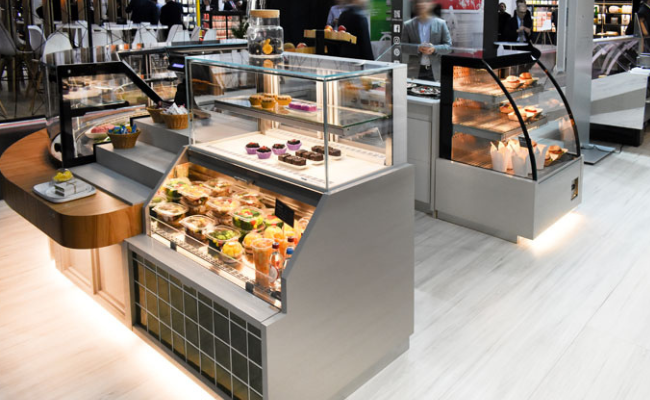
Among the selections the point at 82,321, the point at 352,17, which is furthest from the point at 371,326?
the point at 352,17

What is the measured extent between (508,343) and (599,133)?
4.77m

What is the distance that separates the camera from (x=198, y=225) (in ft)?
9.43

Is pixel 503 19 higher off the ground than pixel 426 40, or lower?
higher

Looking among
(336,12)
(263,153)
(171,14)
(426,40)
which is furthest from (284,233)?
(171,14)

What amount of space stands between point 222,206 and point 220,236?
0.61 ft

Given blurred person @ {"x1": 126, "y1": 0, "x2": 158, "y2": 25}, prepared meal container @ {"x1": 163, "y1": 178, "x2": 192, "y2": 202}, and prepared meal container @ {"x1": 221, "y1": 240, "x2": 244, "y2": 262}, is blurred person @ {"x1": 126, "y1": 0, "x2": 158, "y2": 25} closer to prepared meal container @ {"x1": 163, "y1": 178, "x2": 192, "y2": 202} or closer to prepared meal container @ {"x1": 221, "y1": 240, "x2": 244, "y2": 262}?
prepared meal container @ {"x1": 163, "y1": 178, "x2": 192, "y2": 202}

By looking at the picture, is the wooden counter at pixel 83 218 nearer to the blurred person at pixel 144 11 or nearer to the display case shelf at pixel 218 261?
the display case shelf at pixel 218 261

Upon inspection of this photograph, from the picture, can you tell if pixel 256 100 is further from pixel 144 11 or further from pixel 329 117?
pixel 144 11

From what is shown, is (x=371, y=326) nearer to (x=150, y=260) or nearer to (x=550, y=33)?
(x=150, y=260)

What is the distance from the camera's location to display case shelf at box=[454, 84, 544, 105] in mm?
4172

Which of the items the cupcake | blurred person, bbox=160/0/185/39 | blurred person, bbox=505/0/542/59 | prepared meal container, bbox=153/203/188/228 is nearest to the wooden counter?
prepared meal container, bbox=153/203/188/228

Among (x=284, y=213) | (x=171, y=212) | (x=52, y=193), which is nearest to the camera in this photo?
(x=284, y=213)

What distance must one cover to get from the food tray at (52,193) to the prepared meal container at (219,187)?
0.68 meters

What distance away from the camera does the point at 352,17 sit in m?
5.58
